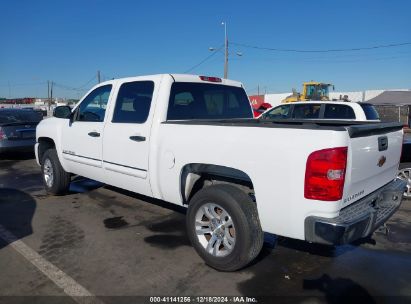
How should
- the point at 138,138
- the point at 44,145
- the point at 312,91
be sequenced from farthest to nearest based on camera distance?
the point at 312,91, the point at 44,145, the point at 138,138

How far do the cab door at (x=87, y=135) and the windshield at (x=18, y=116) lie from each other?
5660 millimetres

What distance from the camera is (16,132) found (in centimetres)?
1011

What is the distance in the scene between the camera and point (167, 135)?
13.0ft

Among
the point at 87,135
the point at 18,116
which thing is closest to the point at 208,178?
the point at 87,135

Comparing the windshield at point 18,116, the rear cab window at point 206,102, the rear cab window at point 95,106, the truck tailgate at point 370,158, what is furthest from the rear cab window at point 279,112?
the windshield at point 18,116

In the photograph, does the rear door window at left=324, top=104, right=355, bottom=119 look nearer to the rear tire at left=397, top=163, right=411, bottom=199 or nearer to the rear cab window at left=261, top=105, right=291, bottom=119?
the rear cab window at left=261, top=105, right=291, bottom=119

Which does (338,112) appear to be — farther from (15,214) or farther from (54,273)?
(54,273)

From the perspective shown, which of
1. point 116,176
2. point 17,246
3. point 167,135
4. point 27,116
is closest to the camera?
point 167,135

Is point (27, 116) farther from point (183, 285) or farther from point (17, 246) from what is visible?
point (183, 285)

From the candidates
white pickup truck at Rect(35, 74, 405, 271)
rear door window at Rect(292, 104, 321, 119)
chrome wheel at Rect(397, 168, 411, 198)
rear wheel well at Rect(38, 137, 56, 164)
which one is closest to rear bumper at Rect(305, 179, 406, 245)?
white pickup truck at Rect(35, 74, 405, 271)

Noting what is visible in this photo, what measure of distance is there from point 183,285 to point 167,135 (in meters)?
1.56

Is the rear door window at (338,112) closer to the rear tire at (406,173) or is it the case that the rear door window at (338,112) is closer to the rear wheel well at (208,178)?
the rear tire at (406,173)

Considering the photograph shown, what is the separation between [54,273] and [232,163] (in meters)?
2.06

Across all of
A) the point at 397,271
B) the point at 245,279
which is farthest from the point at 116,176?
the point at 397,271
